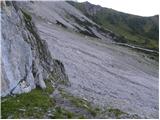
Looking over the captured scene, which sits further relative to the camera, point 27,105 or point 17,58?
point 17,58

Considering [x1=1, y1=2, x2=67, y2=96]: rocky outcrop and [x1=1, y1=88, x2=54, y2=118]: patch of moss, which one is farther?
[x1=1, y1=2, x2=67, y2=96]: rocky outcrop

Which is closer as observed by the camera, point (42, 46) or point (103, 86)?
point (42, 46)

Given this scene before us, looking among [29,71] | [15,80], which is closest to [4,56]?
[15,80]

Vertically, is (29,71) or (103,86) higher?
(29,71)

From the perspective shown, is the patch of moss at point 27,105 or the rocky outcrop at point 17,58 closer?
the patch of moss at point 27,105

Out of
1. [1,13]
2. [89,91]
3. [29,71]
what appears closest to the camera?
[1,13]

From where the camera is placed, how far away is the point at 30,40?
151ft

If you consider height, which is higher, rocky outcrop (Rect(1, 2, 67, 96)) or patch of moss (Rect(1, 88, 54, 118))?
rocky outcrop (Rect(1, 2, 67, 96))

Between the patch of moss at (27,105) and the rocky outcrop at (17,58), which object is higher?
the rocky outcrop at (17,58)

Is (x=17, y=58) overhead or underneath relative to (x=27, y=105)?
overhead

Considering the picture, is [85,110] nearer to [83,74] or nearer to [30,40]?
[30,40]

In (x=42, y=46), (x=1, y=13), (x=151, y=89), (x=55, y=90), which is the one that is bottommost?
(x=151, y=89)

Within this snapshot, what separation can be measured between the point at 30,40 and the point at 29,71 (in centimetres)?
663

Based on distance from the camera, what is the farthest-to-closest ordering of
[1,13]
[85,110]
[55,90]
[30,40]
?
[30,40] → [55,90] → [1,13] → [85,110]
